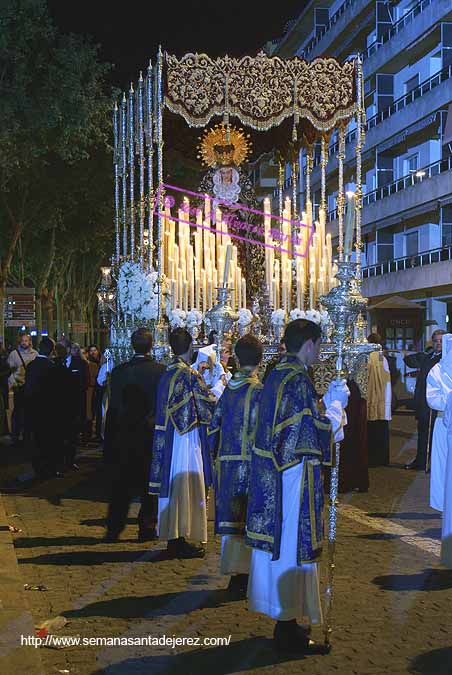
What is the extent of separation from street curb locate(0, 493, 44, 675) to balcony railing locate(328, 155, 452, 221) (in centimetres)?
3065

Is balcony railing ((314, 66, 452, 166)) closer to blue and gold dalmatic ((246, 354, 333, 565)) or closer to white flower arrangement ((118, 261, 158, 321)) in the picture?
white flower arrangement ((118, 261, 158, 321))

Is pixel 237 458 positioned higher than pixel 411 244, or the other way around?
pixel 411 244

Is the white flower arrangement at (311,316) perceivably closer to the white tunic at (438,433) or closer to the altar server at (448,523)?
the white tunic at (438,433)

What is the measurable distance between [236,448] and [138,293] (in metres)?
7.19

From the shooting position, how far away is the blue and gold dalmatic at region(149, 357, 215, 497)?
807 cm

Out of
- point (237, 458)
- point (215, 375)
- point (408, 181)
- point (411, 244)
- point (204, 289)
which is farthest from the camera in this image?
point (411, 244)

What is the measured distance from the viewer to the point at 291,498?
5.63 m

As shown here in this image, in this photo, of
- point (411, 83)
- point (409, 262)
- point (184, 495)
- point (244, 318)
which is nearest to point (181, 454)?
point (184, 495)

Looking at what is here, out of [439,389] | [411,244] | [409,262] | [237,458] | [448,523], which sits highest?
[411,244]

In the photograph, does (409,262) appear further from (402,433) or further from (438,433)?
(438,433)

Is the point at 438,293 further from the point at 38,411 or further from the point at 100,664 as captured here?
the point at 100,664

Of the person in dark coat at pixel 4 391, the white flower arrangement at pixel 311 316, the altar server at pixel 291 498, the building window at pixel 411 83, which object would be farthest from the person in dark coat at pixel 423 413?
the building window at pixel 411 83

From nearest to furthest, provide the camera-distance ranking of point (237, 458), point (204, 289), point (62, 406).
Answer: point (237, 458), point (62, 406), point (204, 289)

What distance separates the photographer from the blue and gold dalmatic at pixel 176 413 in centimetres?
807
